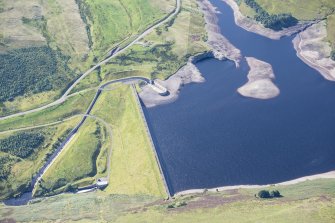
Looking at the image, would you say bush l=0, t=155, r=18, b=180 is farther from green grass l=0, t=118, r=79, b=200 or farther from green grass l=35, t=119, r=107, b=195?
green grass l=35, t=119, r=107, b=195

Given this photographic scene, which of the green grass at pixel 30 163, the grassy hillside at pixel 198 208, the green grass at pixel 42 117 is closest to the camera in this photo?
the grassy hillside at pixel 198 208

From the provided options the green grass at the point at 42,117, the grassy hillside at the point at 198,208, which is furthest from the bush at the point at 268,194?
the green grass at the point at 42,117

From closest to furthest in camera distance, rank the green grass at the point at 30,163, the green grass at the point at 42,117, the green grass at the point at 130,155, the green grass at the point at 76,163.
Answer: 1. the green grass at the point at 130,155
2. the green grass at the point at 30,163
3. the green grass at the point at 76,163
4. the green grass at the point at 42,117

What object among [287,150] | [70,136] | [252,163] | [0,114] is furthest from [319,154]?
[0,114]

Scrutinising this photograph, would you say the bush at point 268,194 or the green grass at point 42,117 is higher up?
the green grass at point 42,117

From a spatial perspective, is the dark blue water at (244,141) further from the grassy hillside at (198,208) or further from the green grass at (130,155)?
the grassy hillside at (198,208)

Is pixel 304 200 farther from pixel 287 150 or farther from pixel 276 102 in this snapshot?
pixel 276 102

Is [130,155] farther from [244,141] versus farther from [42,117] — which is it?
[42,117]

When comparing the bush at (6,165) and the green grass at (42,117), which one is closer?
the bush at (6,165)
